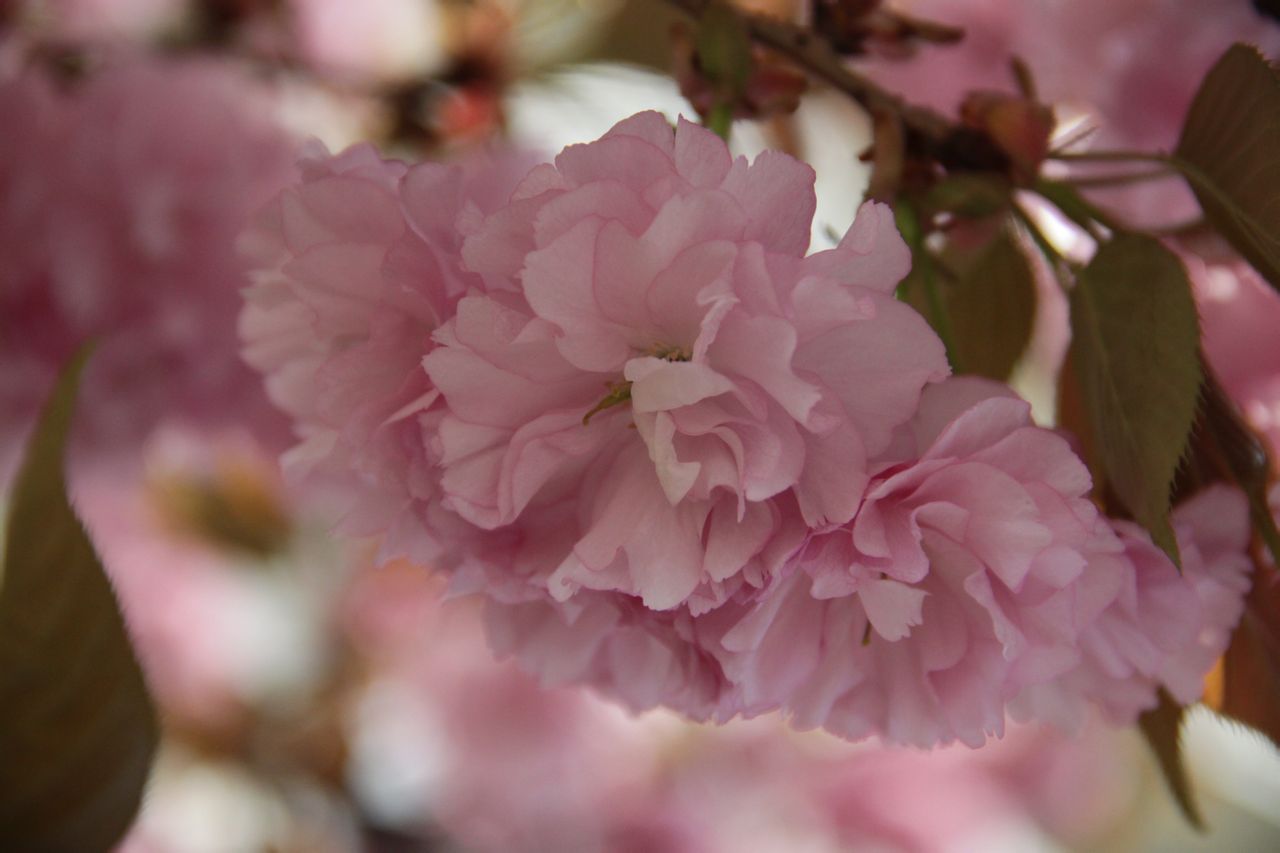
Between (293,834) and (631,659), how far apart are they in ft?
2.02

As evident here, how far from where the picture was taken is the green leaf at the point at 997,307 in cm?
29

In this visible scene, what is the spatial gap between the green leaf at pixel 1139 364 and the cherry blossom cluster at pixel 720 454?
1 cm

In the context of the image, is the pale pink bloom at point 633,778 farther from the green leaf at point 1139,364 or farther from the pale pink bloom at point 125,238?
the green leaf at point 1139,364

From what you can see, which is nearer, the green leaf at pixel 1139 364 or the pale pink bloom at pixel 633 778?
the green leaf at pixel 1139 364

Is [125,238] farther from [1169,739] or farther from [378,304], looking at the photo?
[1169,739]

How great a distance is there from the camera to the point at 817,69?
0.26 meters

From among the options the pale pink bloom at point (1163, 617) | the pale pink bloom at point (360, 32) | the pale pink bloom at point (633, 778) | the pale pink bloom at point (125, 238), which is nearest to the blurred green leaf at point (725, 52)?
the pale pink bloom at point (1163, 617)

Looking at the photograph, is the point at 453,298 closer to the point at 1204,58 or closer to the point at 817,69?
the point at 817,69

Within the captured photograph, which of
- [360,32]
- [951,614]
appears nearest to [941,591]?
[951,614]

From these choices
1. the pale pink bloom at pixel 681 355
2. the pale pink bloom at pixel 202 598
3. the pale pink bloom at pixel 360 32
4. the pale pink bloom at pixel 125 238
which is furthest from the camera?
the pale pink bloom at pixel 202 598

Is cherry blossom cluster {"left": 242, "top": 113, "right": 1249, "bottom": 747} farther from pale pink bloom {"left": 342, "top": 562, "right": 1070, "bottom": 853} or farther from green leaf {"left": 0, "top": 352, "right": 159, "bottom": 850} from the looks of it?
pale pink bloom {"left": 342, "top": 562, "right": 1070, "bottom": 853}

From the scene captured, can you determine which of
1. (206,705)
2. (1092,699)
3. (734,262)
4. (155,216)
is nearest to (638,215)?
(734,262)

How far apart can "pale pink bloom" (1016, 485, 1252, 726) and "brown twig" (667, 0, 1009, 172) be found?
88 millimetres

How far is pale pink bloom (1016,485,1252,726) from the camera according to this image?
0.21 metres
